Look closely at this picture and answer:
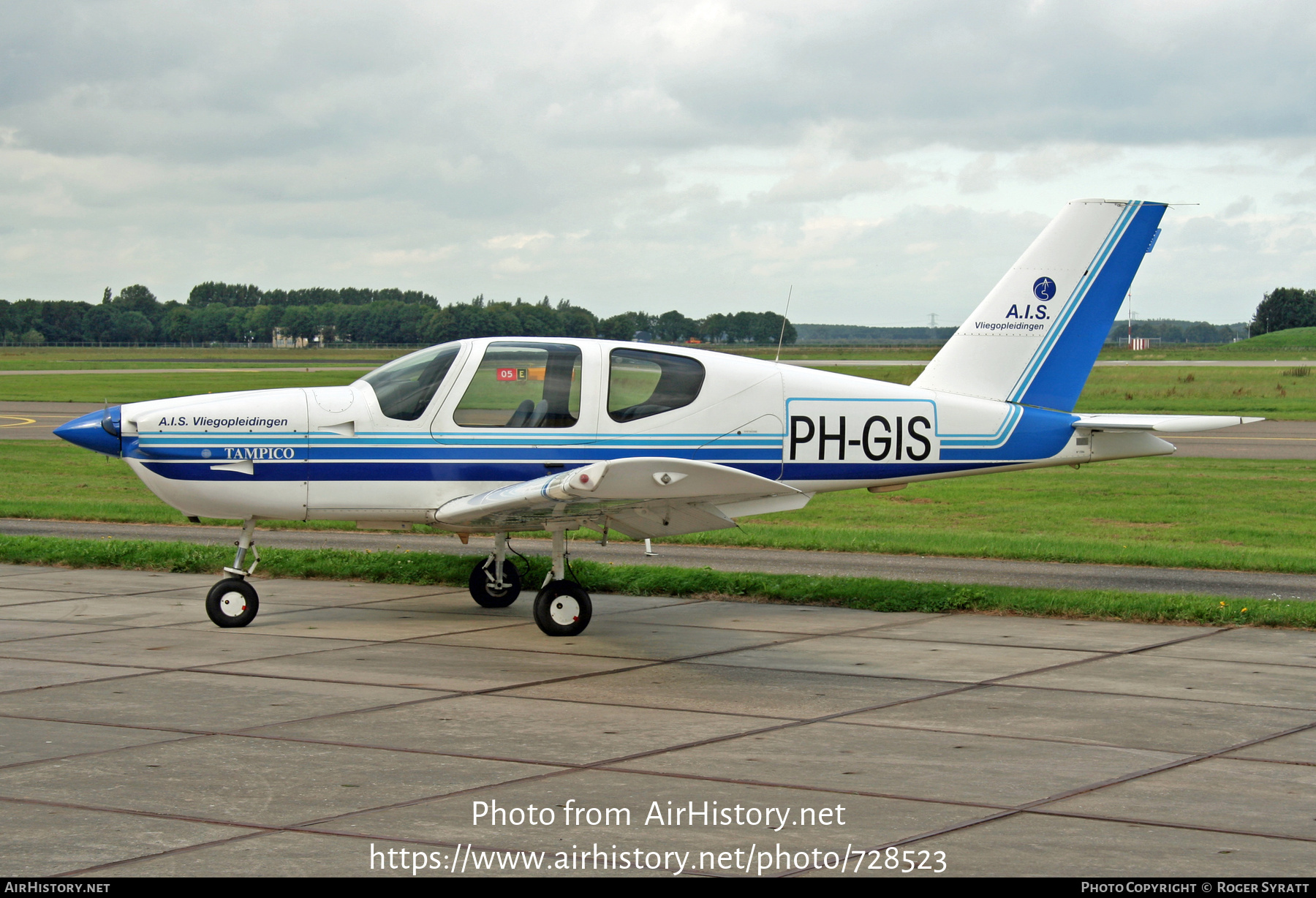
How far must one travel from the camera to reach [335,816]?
5379mm

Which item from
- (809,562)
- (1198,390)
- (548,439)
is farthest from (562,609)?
(1198,390)

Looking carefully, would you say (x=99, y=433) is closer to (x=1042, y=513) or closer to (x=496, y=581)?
(x=496, y=581)

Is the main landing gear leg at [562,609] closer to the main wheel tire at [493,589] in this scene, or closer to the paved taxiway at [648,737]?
the paved taxiway at [648,737]

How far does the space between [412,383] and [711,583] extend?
3680mm

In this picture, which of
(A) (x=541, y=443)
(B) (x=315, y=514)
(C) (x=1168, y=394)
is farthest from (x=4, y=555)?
(C) (x=1168, y=394)

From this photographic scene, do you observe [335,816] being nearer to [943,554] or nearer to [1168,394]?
[943,554]

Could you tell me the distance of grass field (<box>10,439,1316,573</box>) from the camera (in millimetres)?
15148

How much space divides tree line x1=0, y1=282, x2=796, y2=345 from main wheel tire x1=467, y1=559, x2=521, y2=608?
7.09 ft

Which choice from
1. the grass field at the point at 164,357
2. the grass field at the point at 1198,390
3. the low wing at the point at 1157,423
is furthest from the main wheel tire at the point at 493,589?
the grass field at the point at 164,357

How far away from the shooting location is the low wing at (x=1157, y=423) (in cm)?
1041

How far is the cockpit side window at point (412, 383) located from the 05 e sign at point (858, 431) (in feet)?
9.28

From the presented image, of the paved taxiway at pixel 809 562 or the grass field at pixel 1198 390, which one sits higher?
the grass field at pixel 1198 390

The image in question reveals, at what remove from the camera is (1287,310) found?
150500 mm

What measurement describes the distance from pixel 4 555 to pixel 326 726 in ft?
28.2
